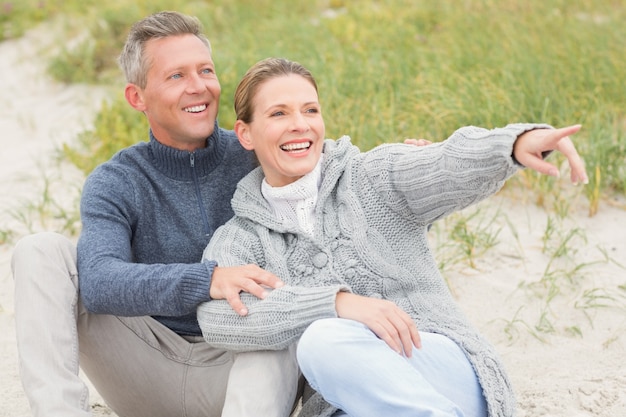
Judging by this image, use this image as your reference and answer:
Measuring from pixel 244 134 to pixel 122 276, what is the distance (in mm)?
553

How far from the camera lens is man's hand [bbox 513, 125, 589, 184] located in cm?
191

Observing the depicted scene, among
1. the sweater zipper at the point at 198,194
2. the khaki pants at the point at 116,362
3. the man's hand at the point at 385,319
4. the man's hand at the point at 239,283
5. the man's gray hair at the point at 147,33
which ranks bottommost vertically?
the khaki pants at the point at 116,362

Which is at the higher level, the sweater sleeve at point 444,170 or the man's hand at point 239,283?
the sweater sleeve at point 444,170

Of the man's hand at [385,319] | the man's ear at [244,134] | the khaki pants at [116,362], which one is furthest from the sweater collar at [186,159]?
the man's hand at [385,319]

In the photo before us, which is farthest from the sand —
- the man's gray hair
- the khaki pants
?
the man's gray hair

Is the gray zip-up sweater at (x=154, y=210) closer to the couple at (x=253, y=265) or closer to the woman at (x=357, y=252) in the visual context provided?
the couple at (x=253, y=265)

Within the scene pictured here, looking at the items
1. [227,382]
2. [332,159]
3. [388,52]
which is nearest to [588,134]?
[388,52]

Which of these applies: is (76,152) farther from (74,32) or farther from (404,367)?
(404,367)

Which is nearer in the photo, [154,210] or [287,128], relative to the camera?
[287,128]

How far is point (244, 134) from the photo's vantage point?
2533mm

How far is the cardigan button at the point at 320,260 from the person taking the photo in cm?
230

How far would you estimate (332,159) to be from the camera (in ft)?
7.91

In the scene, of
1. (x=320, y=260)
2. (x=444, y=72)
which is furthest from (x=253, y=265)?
(x=444, y=72)

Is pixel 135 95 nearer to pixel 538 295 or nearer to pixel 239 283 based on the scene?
pixel 239 283
